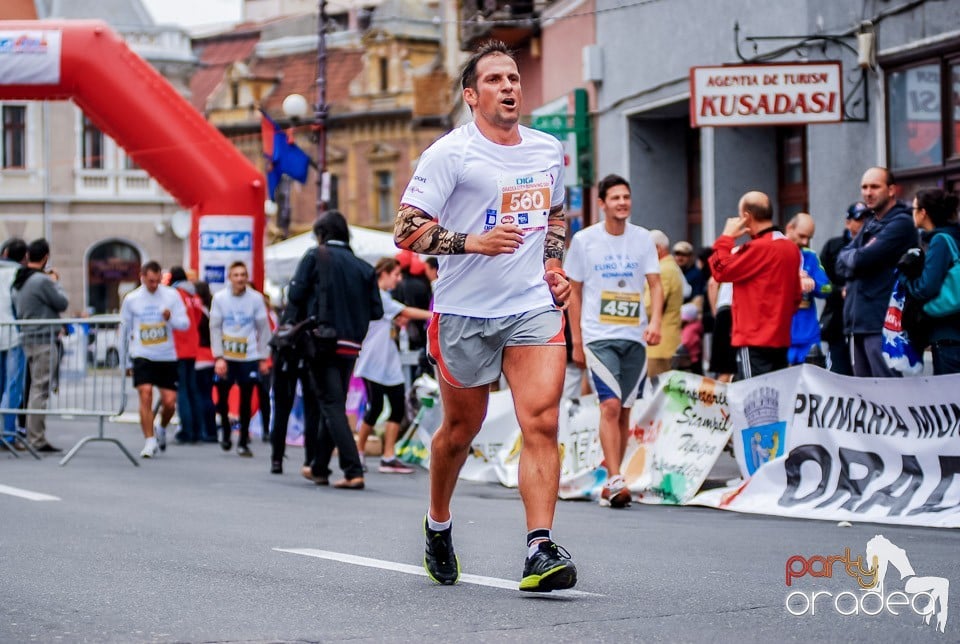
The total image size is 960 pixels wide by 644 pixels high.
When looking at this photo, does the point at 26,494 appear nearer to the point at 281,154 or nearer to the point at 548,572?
the point at 548,572

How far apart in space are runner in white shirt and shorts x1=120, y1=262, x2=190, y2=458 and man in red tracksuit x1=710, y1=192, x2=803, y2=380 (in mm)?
6507

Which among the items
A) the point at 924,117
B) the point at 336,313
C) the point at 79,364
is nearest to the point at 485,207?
the point at 336,313

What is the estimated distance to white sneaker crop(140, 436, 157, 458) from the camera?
1600 cm

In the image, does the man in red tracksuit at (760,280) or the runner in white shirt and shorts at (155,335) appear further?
the runner in white shirt and shorts at (155,335)

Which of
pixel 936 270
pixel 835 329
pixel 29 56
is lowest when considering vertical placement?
pixel 835 329

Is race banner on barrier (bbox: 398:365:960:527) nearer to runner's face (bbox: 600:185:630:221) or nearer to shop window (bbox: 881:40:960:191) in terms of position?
runner's face (bbox: 600:185:630:221)

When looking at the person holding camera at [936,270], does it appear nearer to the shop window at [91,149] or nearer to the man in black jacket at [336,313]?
the man in black jacket at [336,313]

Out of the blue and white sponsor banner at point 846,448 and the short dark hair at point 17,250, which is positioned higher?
the short dark hair at point 17,250

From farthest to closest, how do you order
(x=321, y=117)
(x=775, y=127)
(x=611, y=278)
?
(x=321, y=117) → (x=775, y=127) → (x=611, y=278)

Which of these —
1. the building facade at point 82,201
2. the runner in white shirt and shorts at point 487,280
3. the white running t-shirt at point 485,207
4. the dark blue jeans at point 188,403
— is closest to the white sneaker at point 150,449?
the dark blue jeans at point 188,403

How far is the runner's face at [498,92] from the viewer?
6758 millimetres

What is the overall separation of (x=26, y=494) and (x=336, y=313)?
105 inches

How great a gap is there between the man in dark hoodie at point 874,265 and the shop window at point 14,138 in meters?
49.4

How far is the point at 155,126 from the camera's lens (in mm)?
21234
